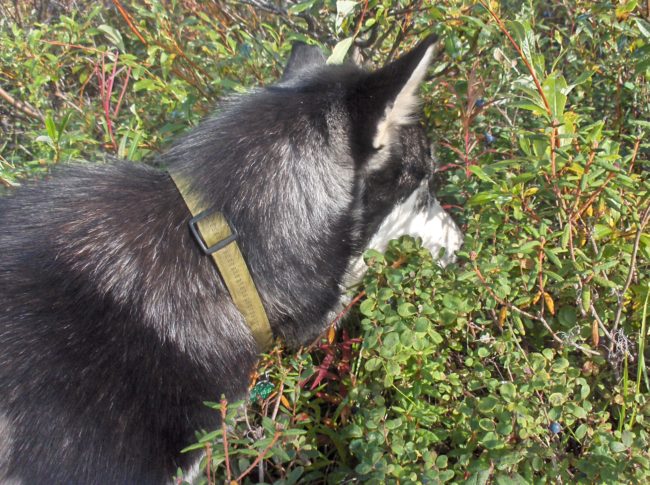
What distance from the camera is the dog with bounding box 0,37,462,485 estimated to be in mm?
1595

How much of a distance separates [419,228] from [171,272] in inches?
38.1

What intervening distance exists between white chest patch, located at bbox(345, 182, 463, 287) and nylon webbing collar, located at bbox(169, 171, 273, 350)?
16.2 inches

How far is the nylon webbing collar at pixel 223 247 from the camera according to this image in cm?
163

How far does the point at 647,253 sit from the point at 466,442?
0.78m

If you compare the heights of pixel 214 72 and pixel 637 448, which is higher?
pixel 214 72

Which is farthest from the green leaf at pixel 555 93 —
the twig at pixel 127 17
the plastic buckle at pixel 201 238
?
the twig at pixel 127 17

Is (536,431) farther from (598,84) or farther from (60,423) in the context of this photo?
(598,84)

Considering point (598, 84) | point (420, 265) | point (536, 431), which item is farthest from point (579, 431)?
point (598, 84)

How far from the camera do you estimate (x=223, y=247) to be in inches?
64.2

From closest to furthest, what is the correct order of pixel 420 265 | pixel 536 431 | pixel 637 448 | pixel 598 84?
pixel 637 448
pixel 536 431
pixel 420 265
pixel 598 84

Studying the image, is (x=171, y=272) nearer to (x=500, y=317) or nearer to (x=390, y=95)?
(x=390, y=95)

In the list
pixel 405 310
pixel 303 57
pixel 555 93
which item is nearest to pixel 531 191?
pixel 555 93

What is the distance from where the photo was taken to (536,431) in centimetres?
135

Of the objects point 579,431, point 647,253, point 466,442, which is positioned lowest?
point 466,442
